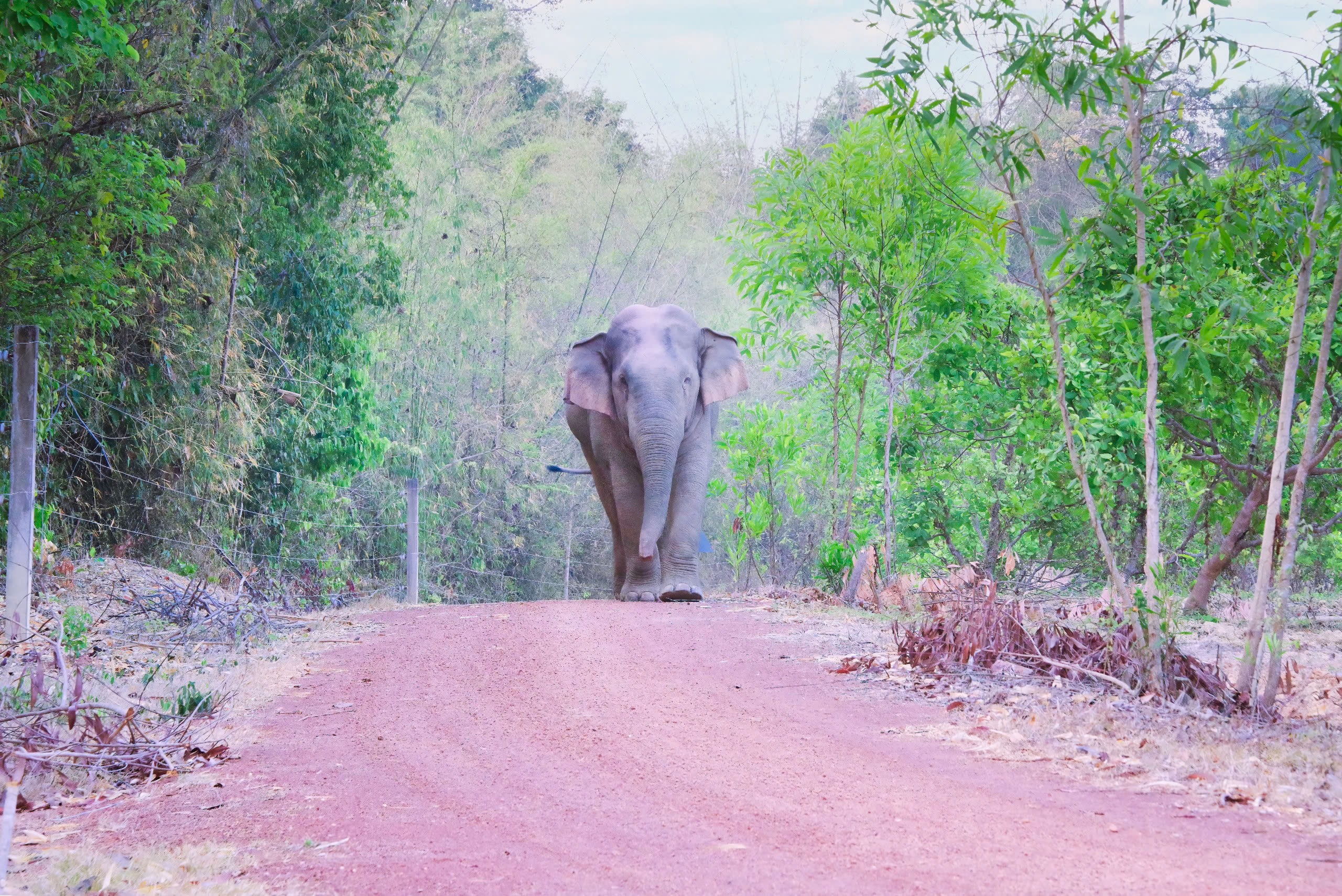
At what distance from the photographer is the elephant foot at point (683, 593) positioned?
1127 cm

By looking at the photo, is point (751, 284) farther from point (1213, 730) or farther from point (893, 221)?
point (1213, 730)

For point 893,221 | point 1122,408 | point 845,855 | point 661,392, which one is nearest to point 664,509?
point 661,392

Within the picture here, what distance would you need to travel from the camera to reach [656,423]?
1116 cm

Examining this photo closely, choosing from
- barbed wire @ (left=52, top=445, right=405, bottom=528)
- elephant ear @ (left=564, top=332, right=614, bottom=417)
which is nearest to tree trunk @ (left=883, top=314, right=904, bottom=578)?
elephant ear @ (left=564, top=332, right=614, bottom=417)

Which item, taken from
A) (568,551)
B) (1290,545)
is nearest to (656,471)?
(1290,545)

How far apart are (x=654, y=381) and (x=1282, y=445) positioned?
6558 mm

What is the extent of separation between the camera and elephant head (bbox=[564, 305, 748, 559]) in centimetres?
1114

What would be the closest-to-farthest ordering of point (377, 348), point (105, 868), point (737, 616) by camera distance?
1. point (105, 868)
2. point (737, 616)
3. point (377, 348)

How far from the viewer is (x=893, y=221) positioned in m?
10.3

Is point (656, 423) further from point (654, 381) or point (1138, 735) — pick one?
point (1138, 735)

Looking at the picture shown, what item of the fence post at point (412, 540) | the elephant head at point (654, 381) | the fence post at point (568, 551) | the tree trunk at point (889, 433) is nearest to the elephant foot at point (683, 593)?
the elephant head at point (654, 381)

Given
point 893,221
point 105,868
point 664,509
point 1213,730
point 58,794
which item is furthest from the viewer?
point 664,509

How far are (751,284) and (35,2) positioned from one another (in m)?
7.45

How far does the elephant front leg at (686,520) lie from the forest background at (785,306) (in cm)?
107
